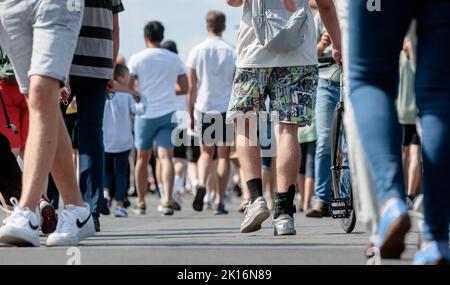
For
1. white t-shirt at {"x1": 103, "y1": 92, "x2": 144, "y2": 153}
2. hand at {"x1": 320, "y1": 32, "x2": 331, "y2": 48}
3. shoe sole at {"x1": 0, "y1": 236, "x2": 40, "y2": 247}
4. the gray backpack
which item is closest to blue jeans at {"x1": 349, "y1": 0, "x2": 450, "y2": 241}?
shoe sole at {"x1": 0, "y1": 236, "x2": 40, "y2": 247}

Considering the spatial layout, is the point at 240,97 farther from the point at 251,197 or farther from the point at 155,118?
the point at 155,118

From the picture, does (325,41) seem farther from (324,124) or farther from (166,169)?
(166,169)

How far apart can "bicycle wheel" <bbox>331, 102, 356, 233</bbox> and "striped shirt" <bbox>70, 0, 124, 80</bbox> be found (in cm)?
160

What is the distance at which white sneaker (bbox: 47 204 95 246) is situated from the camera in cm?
613

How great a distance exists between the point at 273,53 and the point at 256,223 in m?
1.17

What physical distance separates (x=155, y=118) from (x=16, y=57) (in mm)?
7468

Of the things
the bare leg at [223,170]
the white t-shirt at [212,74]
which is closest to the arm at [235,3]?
the white t-shirt at [212,74]

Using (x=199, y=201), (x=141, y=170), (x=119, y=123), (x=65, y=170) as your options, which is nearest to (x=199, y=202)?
(x=199, y=201)

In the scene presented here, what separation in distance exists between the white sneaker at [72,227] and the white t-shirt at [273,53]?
1880 mm

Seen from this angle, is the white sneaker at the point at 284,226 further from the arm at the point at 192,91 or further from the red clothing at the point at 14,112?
the arm at the point at 192,91

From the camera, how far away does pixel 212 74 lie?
13523 millimetres

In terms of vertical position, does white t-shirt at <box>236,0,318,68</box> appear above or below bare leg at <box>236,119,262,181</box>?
above

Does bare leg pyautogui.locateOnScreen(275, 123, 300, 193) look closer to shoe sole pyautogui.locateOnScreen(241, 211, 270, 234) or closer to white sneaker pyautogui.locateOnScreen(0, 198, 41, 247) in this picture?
shoe sole pyautogui.locateOnScreen(241, 211, 270, 234)

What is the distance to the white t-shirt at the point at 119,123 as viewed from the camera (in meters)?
14.2
